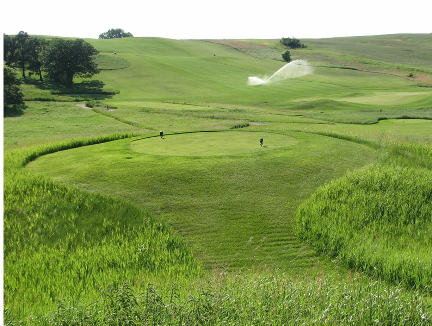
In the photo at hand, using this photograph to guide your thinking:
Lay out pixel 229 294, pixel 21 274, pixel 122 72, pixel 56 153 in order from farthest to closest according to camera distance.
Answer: pixel 122 72
pixel 56 153
pixel 21 274
pixel 229 294

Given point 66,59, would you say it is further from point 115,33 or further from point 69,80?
point 115,33

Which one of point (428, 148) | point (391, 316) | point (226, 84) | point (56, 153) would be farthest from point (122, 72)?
point (391, 316)

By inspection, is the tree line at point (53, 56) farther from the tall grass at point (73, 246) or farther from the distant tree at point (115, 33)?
the distant tree at point (115, 33)

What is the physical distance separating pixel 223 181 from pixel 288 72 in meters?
82.9

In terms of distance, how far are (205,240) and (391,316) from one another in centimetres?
611

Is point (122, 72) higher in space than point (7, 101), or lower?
higher

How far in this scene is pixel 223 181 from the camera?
16094 millimetres

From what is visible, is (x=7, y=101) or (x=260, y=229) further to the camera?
(x=7, y=101)

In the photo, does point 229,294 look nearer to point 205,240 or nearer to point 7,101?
point 205,240

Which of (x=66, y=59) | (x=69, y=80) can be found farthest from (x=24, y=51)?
(x=69, y=80)

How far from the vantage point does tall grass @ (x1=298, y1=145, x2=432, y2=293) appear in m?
10.3

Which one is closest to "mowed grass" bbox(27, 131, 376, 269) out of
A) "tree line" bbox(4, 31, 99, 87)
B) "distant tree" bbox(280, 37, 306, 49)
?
"tree line" bbox(4, 31, 99, 87)

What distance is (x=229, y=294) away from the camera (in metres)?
8.15

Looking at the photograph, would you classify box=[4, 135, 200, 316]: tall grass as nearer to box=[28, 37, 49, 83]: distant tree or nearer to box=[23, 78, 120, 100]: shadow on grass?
box=[23, 78, 120, 100]: shadow on grass
